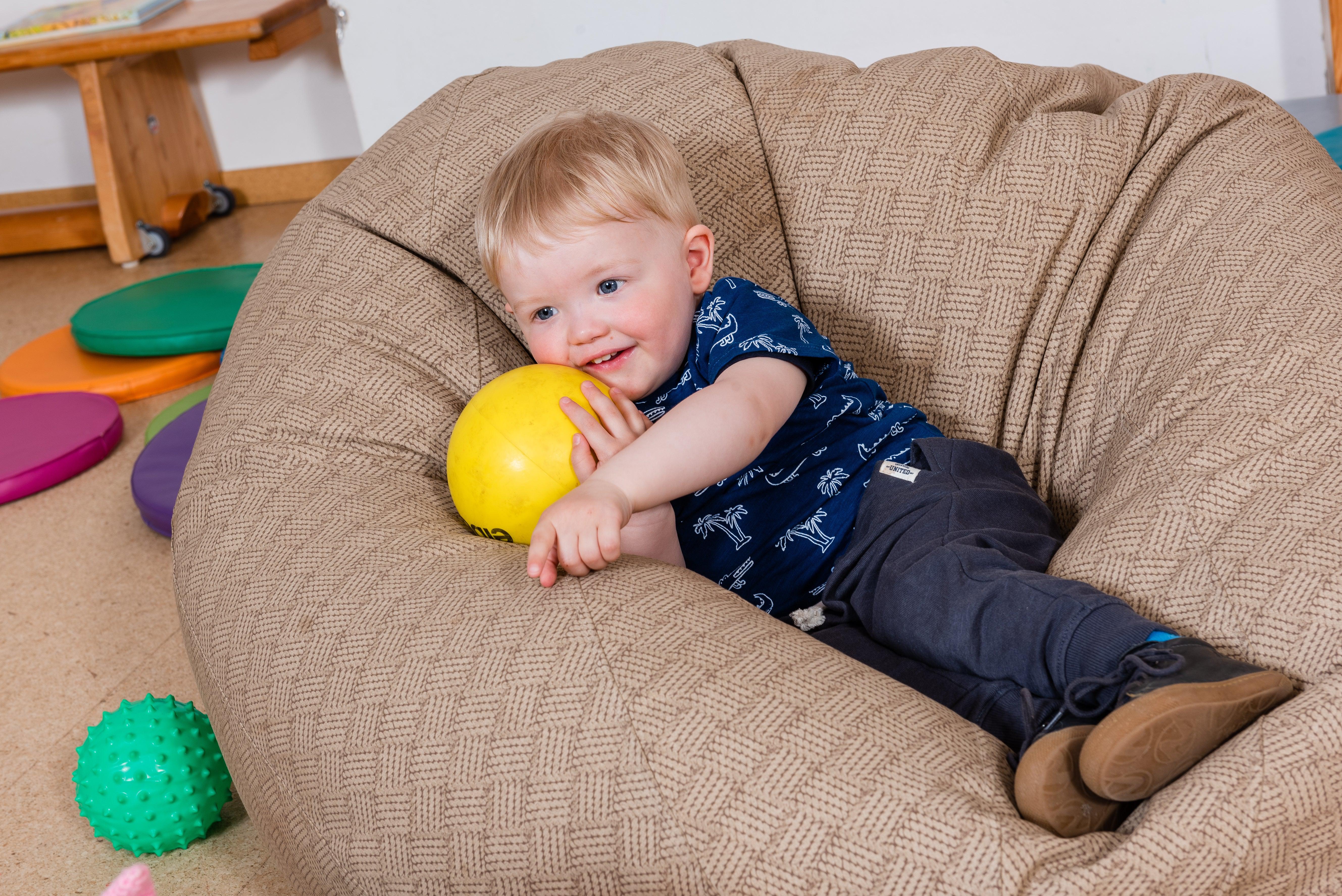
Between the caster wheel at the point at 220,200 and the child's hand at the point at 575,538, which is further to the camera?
the caster wheel at the point at 220,200

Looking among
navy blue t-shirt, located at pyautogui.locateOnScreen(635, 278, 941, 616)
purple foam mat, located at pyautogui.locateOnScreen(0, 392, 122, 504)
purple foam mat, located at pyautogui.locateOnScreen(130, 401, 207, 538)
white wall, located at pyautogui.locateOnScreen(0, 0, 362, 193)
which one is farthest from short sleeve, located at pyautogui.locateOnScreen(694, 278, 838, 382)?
white wall, located at pyautogui.locateOnScreen(0, 0, 362, 193)

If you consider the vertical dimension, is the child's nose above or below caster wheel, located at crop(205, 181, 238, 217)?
above

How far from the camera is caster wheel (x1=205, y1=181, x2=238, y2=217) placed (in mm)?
4258

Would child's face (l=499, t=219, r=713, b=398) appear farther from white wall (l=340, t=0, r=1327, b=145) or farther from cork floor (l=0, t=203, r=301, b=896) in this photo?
white wall (l=340, t=0, r=1327, b=145)

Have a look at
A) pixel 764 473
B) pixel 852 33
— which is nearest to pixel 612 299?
pixel 764 473

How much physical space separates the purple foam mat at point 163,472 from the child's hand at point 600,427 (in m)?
1.04

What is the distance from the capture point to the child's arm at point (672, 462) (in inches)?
40.7

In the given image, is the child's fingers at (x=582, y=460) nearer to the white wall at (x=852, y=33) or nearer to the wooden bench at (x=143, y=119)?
the white wall at (x=852, y=33)

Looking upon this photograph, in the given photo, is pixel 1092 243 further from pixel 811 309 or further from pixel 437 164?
pixel 437 164

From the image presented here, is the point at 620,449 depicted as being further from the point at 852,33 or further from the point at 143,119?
the point at 143,119

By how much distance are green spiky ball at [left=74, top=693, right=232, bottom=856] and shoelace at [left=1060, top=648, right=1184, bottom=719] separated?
3.22 ft

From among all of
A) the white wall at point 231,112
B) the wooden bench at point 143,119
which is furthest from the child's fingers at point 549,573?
the white wall at point 231,112

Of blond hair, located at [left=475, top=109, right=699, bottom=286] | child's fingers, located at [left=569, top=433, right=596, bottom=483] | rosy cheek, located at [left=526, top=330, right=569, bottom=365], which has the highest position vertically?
blond hair, located at [left=475, top=109, right=699, bottom=286]

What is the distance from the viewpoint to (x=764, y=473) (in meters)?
1.32
